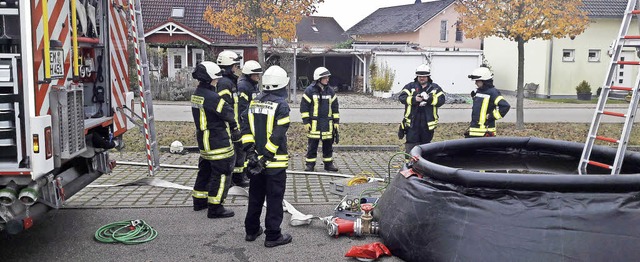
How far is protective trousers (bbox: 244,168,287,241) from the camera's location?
578cm

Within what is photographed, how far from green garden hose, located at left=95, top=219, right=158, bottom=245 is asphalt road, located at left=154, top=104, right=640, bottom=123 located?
38.0ft

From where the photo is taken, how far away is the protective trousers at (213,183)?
6.77m

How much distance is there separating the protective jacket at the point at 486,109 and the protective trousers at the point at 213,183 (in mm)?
4068

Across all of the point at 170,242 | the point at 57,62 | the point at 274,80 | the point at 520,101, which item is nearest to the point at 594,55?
A: the point at 520,101

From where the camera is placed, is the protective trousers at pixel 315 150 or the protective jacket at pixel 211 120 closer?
the protective jacket at pixel 211 120

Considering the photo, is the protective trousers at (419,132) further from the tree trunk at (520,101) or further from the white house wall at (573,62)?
the white house wall at (573,62)

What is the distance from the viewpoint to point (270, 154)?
5.66 m

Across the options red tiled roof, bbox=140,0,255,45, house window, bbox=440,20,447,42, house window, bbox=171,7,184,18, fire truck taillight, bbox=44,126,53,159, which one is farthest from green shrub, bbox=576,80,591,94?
fire truck taillight, bbox=44,126,53,159

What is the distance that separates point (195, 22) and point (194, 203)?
27568 millimetres

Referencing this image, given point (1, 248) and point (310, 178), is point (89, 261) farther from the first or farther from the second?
point (310, 178)

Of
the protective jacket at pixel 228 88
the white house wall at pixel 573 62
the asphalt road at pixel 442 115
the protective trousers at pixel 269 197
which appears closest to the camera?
the protective trousers at pixel 269 197

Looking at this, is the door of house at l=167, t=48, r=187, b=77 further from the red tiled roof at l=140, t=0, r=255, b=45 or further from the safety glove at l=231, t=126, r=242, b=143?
the safety glove at l=231, t=126, r=242, b=143

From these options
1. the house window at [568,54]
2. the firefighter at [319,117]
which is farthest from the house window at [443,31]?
the firefighter at [319,117]

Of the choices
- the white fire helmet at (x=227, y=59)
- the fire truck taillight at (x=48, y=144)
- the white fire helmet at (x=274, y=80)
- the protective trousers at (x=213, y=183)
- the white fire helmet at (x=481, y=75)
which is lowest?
the protective trousers at (x=213, y=183)
